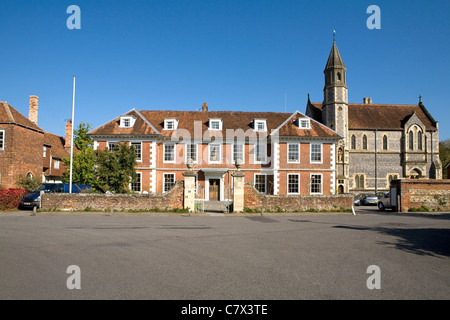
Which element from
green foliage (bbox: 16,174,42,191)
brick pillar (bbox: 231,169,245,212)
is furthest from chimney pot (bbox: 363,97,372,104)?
green foliage (bbox: 16,174,42,191)

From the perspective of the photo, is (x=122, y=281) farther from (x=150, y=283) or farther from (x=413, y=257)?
(x=413, y=257)

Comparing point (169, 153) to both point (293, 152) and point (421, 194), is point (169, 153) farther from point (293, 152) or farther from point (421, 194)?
point (421, 194)

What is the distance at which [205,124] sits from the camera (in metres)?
36.0

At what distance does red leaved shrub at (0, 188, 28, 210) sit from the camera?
22.7 metres

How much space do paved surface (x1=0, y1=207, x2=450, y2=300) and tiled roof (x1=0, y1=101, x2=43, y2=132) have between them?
924 inches

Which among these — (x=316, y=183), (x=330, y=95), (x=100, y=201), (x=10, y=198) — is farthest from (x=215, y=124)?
(x=330, y=95)

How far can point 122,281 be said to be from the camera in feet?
21.0

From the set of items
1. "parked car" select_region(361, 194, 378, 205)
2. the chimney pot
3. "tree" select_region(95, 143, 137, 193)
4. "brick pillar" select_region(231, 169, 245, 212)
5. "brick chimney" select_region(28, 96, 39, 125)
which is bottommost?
"parked car" select_region(361, 194, 378, 205)

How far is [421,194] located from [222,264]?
75.6 feet

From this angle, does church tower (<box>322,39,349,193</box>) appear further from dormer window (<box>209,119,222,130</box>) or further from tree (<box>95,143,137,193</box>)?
tree (<box>95,143,137,193</box>)

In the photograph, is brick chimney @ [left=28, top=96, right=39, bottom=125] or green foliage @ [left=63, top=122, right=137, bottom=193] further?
brick chimney @ [left=28, top=96, right=39, bottom=125]

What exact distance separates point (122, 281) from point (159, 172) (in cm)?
2797

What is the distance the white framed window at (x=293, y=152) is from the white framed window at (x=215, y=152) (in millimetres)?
7039
